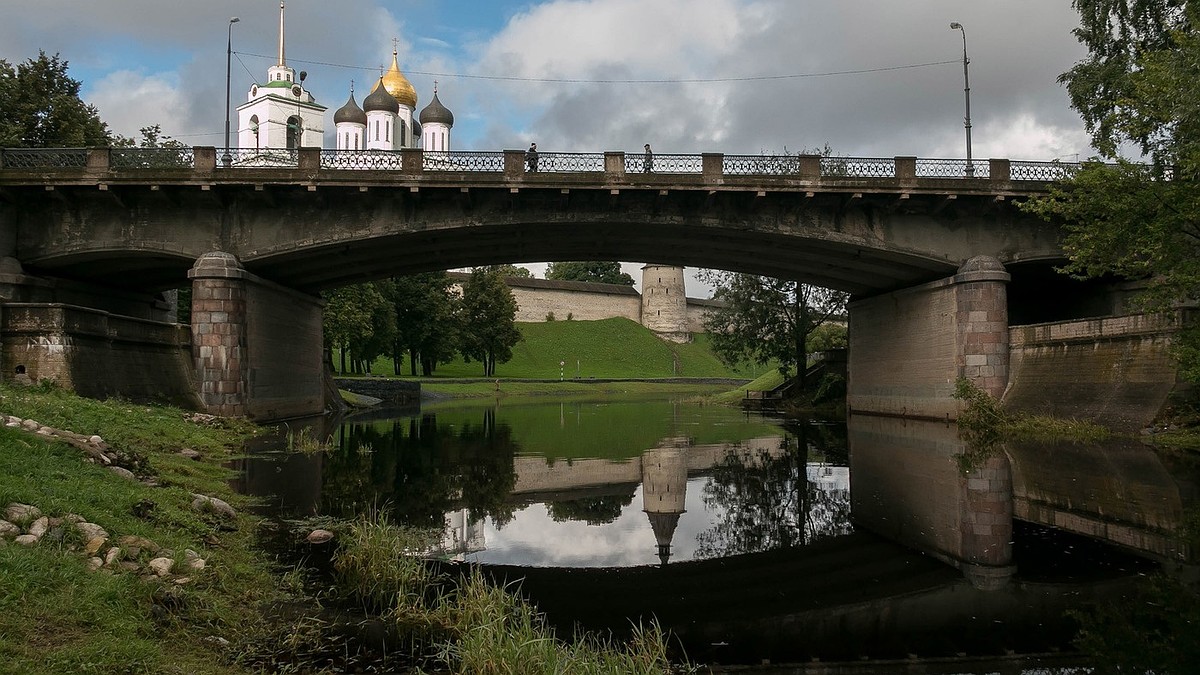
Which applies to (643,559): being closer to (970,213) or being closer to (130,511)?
(130,511)

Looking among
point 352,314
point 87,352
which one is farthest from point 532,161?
point 352,314

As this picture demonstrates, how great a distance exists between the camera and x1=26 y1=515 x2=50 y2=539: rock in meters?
6.25

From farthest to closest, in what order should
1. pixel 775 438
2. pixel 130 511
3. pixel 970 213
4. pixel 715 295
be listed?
pixel 715 295 → pixel 970 213 → pixel 775 438 → pixel 130 511

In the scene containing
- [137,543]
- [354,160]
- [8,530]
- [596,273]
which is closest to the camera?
[8,530]

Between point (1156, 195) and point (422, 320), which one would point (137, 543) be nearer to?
point (1156, 195)

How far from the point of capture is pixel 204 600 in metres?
6.14

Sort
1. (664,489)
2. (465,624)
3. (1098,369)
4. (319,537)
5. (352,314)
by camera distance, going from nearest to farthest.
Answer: (465,624)
(319,537)
(664,489)
(1098,369)
(352,314)

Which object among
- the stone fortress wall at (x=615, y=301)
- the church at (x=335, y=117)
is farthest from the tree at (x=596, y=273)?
the church at (x=335, y=117)

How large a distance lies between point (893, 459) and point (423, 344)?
203ft

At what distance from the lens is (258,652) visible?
5492 mm

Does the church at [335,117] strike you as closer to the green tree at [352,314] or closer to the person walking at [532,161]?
the green tree at [352,314]

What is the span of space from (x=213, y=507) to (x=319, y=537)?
1377 mm

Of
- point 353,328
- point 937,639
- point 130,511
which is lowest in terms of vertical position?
point 937,639

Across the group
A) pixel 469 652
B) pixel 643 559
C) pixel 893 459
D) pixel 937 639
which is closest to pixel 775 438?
pixel 893 459
